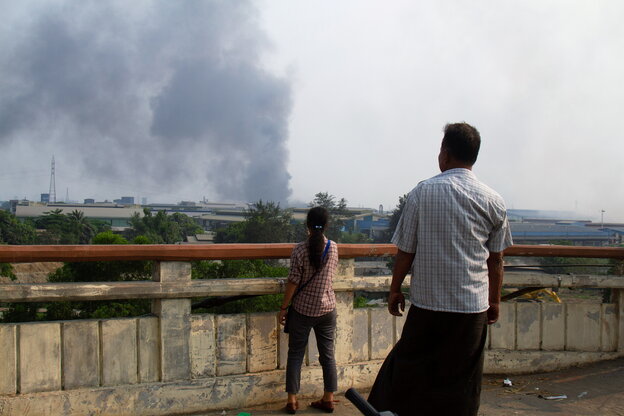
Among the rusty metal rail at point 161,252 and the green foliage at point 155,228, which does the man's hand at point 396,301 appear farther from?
the green foliage at point 155,228

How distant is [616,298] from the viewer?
558 cm

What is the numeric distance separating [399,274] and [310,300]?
4.45 feet

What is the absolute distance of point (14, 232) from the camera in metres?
76.6

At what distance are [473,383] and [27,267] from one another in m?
70.1

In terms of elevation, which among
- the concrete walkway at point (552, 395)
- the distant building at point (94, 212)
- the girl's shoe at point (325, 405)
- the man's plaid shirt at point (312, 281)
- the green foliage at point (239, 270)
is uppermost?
the man's plaid shirt at point (312, 281)

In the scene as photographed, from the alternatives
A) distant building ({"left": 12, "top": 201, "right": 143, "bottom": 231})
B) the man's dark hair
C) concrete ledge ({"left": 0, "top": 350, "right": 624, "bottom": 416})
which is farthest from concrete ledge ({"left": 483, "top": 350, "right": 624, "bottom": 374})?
distant building ({"left": 12, "top": 201, "right": 143, "bottom": 231})

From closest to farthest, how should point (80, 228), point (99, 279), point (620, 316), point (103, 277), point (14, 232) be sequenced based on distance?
point (620, 316)
point (99, 279)
point (103, 277)
point (14, 232)
point (80, 228)

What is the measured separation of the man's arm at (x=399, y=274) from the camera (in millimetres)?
2826

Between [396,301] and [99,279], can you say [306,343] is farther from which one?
[99,279]

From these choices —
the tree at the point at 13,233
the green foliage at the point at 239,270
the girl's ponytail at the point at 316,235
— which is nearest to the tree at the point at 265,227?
the tree at the point at 13,233

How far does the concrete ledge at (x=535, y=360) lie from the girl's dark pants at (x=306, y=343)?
171 centimetres

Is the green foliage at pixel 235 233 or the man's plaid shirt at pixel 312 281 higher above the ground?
the man's plaid shirt at pixel 312 281

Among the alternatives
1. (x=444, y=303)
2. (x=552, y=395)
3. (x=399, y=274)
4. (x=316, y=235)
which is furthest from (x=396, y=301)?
(x=552, y=395)

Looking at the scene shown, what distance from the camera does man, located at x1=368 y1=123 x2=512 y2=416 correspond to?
8.80 feet
